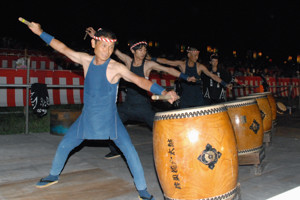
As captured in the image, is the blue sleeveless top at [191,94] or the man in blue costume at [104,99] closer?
the man in blue costume at [104,99]

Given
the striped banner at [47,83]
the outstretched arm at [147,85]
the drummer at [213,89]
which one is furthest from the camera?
the striped banner at [47,83]

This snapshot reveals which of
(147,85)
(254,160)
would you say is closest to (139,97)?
(147,85)

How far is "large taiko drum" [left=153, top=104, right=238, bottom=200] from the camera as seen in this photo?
2416 mm

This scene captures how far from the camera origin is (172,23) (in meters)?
28.1

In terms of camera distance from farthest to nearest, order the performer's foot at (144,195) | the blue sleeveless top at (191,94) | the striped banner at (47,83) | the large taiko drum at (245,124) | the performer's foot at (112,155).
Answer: the striped banner at (47,83), the blue sleeveless top at (191,94), the performer's foot at (112,155), the large taiko drum at (245,124), the performer's foot at (144,195)

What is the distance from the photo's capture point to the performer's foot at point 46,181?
3362 millimetres

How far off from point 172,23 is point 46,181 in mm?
26077

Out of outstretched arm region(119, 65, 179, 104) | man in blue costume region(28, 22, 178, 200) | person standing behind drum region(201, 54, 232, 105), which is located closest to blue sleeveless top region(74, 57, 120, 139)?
man in blue costume region(28, 22, 178, 200)

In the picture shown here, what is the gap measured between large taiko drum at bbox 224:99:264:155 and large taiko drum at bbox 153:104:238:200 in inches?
49.2

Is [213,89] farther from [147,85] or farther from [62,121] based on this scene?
[147,85]

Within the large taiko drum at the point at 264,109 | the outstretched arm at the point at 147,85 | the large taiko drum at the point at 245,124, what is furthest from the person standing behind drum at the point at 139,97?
the large taiko drum at the point at 264,109

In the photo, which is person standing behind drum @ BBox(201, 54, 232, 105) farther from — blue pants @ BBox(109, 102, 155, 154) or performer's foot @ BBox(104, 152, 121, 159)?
performer's foot @ BBox(104, 152, 121, 159)

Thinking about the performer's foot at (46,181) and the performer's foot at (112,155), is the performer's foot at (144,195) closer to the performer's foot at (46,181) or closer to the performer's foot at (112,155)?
the performer's foot at (46,181)

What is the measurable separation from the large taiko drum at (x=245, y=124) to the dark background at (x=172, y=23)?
723 inches
